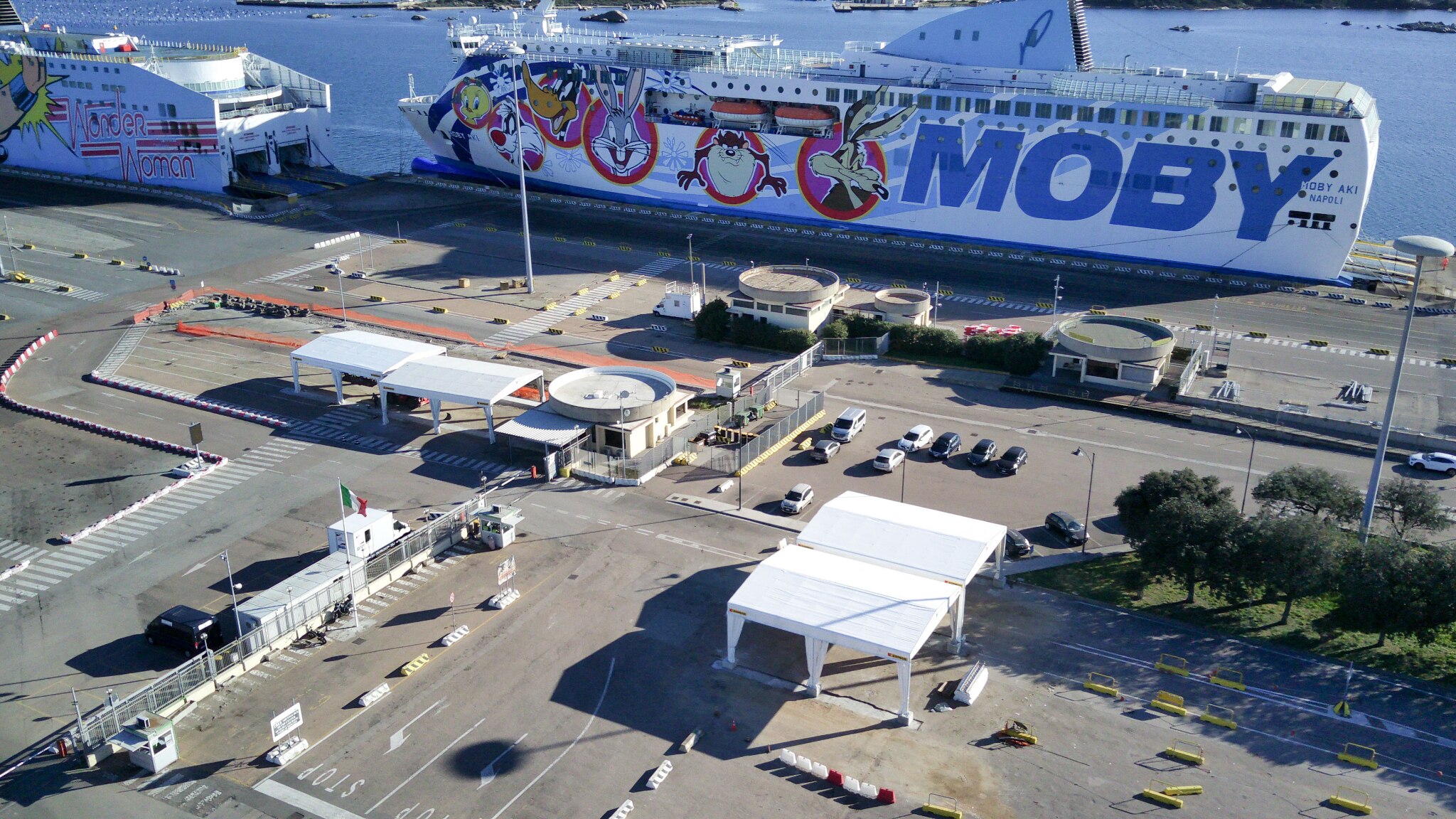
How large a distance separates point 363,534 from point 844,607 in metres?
17.8

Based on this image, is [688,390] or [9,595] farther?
[688,390]

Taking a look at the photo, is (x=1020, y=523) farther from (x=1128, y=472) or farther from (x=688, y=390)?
(x=688, y=390)

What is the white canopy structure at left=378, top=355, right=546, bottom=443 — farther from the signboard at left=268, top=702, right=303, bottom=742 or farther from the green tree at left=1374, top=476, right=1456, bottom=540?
the green tree at left=1374, top=476, right=1456, bottom=540

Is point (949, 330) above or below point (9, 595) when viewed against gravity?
above

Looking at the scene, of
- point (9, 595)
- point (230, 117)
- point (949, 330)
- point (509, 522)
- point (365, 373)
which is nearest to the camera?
point (9, 595)

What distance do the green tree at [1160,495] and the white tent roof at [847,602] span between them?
9.52 meters

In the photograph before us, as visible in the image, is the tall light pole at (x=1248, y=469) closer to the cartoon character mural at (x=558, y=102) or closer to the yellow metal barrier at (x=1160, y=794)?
the yellow metal barrier at (x=1160, y=794)

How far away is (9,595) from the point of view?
130 ft

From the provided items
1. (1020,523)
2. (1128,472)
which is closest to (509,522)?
(1020,523)

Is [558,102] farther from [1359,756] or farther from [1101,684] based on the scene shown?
[1359,756]

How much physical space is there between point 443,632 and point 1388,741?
95.6 feet

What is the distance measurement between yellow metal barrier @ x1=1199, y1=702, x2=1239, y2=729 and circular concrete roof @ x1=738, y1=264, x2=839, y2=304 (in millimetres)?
34669

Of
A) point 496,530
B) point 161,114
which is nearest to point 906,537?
point 496,530

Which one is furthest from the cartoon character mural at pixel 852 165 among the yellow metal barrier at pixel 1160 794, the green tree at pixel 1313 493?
the yellow metal barrier at pixel 1160 794
